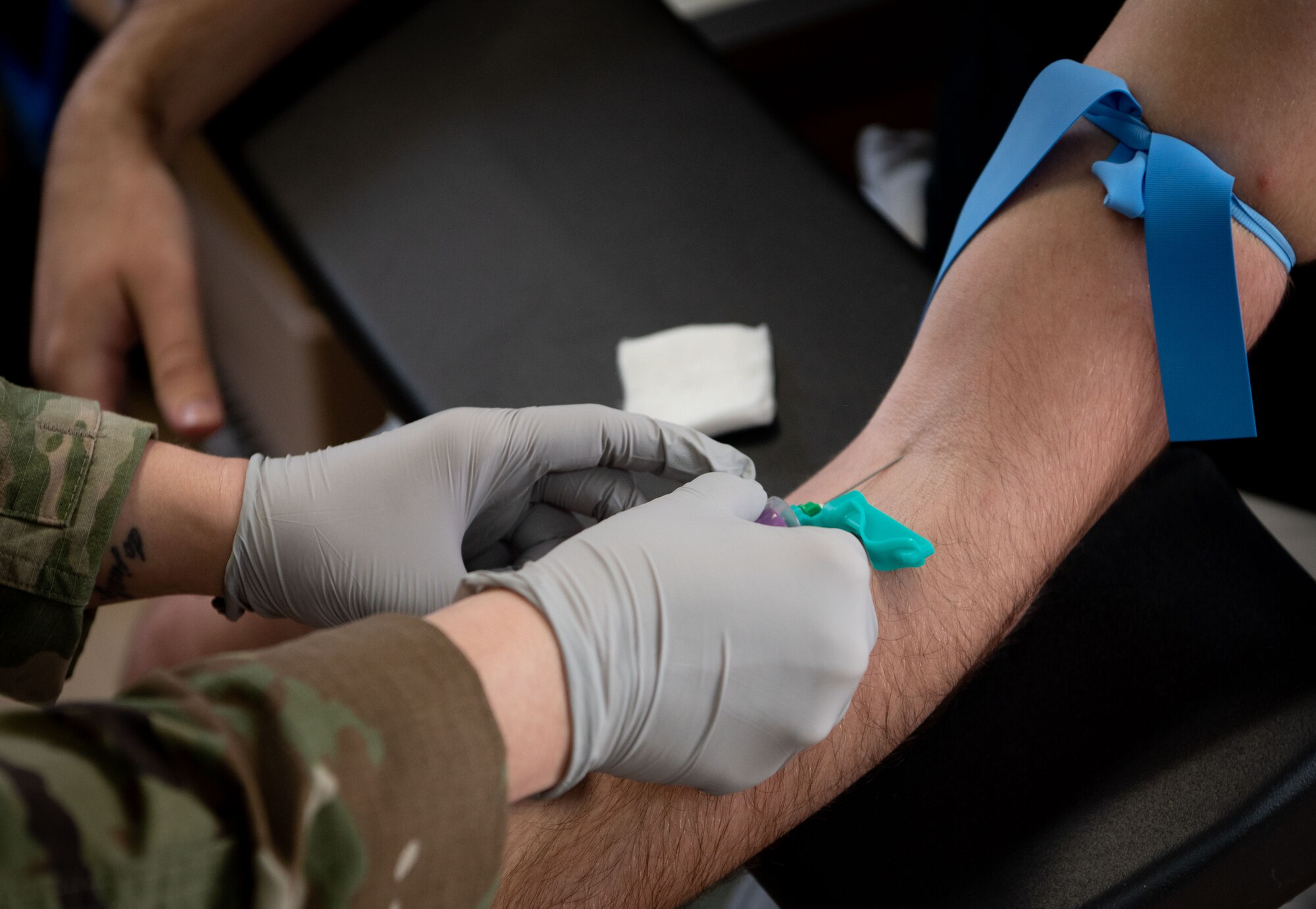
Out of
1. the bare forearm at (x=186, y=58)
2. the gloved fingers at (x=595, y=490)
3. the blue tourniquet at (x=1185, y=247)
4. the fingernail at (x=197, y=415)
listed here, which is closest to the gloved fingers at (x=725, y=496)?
the gloved fingers at (x=595, y=490)

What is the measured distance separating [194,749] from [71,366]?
1097 mm

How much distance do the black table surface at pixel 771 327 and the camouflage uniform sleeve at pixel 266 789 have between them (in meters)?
0.41

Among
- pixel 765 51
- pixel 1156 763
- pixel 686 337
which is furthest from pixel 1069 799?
pixel 765 51

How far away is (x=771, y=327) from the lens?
3.67ft

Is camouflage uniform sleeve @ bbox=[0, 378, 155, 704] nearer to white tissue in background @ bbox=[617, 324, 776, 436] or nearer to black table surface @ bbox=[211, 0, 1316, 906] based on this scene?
black table surface @ bbox=[211, 0, 1316, 906]

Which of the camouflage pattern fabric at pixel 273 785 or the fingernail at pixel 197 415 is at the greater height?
the camouflage pattern fabric at pixel 273 785

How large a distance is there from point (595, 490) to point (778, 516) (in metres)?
0.19

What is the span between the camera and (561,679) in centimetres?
60

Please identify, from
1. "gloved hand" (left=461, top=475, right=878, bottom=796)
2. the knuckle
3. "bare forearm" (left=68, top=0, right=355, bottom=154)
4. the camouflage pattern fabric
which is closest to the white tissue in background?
"gloved hand" (left=461, top=475, right=878, bottom=796)

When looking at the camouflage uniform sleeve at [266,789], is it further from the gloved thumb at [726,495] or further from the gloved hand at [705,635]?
the gloved thumb at [726,495]

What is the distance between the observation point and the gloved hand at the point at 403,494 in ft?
2.73

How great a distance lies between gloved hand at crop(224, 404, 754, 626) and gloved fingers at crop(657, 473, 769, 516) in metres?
0.07

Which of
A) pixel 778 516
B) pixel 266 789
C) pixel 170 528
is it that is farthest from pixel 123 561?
pixel 778 516

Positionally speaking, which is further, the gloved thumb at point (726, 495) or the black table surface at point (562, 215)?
the black table surface at point (562, 215)
